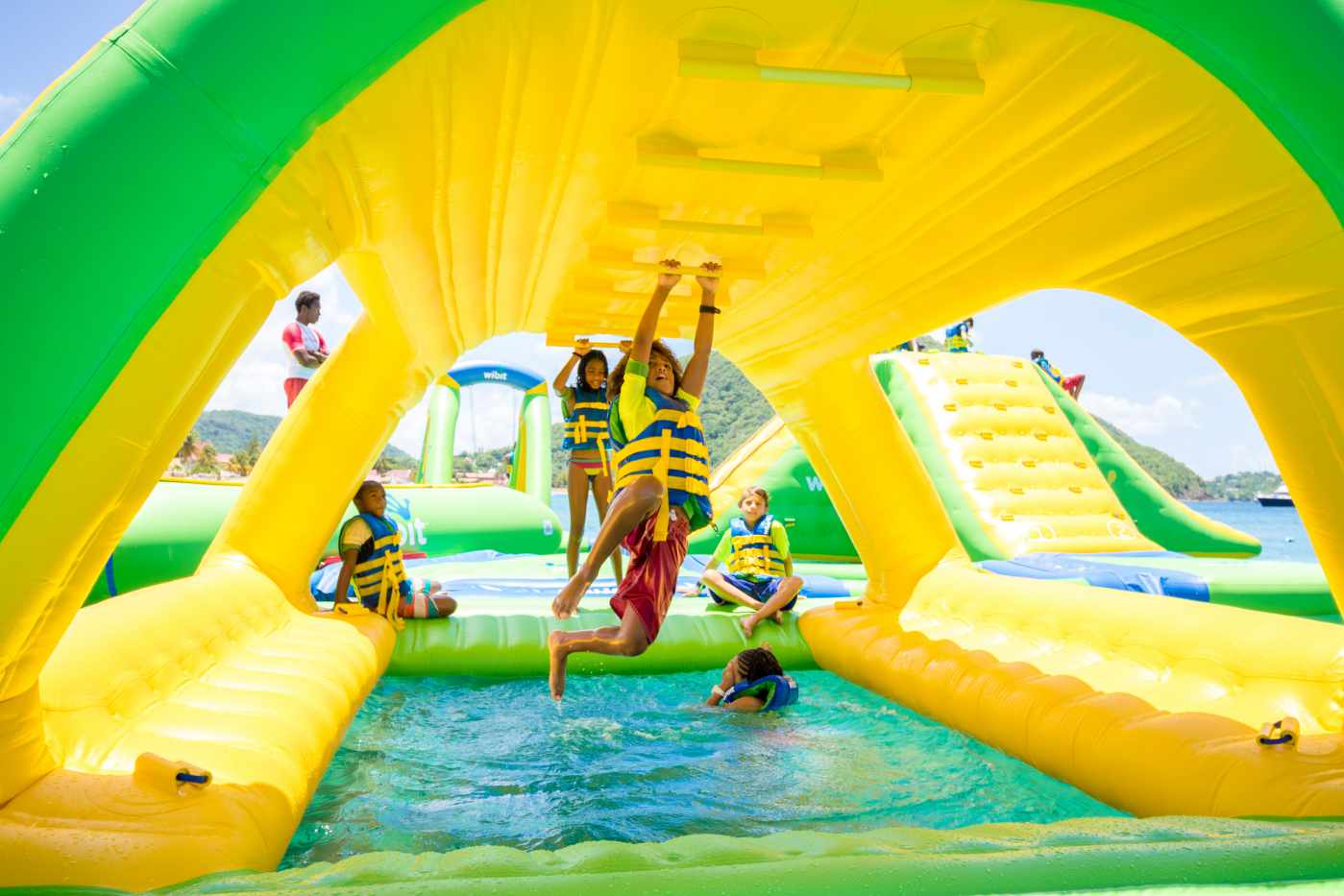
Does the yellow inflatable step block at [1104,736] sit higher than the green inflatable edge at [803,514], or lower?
lower

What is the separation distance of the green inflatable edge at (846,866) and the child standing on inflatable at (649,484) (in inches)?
47.3

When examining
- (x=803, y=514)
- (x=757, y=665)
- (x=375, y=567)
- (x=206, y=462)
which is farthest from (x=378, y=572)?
(x=206, y=462)

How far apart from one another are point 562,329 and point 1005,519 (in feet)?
14.1

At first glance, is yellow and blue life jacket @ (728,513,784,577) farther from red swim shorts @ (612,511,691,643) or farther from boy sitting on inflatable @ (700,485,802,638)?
red swim shorts @ (612,511,691,643)

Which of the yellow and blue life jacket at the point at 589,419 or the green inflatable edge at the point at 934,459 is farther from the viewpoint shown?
the green inflatable edge at the point at 934,459

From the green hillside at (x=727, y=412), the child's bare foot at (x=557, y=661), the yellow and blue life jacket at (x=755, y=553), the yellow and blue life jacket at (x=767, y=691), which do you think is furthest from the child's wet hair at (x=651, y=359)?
the green hillside at (x=727, y=412)

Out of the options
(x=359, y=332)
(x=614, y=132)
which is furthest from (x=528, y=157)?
(x=359, y=332)

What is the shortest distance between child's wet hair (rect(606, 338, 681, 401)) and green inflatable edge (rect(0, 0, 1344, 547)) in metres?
1.55

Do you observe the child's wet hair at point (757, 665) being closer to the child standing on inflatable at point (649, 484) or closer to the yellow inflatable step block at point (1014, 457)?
the child standing on inflatable at point (649, 484)

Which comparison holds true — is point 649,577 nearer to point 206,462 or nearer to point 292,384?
point 292,384

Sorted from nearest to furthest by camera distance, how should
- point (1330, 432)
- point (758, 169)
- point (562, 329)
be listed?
point (1330, 432), point (758, 169), point (562, 329)

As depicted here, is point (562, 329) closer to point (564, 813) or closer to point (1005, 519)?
point (564, 813)

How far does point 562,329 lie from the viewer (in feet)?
14.9

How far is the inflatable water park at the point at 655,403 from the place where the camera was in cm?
152
